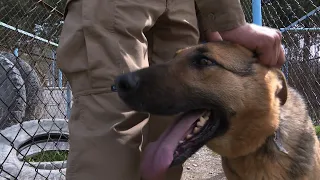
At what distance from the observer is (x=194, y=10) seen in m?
2.76

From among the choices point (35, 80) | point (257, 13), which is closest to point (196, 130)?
point (257, 13)

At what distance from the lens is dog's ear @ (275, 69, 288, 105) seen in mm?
2650

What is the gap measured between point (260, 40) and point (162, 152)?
939mm

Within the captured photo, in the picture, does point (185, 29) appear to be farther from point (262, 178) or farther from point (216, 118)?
point (262, 178)

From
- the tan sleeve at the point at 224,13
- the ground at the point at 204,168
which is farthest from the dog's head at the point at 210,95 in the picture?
the ground at the point at 204,168

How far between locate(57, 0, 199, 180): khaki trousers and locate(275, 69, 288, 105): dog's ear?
941 mm

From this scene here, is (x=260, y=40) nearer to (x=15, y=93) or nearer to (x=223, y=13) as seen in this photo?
(x=223, y=13)

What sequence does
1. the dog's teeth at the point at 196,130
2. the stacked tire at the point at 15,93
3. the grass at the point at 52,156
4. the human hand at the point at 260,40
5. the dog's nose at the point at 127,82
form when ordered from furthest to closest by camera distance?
the stacked tire at the point at 15,93 → the grass at the point at 52,156 → the human hand at the point at 260,40 → the dog's teeth at the point at 196,130 → the dog's nose at the point at 127,82

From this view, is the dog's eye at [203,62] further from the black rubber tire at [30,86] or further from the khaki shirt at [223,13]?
the black rubber tire at [30,86]

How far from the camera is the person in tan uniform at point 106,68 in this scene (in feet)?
7.24

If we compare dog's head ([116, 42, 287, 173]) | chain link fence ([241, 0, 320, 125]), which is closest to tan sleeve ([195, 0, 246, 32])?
dog's head ([116, 42, 287, 173])

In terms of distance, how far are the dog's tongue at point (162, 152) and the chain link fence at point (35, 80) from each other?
63.4 inches

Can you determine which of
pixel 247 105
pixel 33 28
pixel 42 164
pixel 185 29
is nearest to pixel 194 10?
pixel 185 29

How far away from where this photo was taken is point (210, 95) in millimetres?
2346
